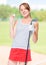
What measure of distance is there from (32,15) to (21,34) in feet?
0.48

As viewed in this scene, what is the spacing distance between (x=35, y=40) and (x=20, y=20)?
0.54 ft

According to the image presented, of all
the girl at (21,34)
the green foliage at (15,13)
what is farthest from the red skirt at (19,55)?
the green foliage at (15,13)

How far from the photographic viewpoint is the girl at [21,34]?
1.20 meters

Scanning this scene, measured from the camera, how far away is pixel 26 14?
1.21m

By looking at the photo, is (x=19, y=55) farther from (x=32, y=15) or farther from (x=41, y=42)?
(x=32, y=15)

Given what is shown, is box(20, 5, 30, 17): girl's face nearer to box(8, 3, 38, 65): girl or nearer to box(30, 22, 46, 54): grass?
box(8, 3, 38, 65): girl

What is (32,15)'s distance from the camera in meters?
1.22

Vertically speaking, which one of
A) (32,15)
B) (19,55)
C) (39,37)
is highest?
(32,15)

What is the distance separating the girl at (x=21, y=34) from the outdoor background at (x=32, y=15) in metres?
0.03

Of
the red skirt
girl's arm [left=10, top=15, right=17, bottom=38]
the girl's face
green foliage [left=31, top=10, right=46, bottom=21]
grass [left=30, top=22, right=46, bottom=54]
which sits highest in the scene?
the girl's face

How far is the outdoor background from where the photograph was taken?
1.22 metres

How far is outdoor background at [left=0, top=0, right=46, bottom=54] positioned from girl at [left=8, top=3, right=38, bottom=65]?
3 cm

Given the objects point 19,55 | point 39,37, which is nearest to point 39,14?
point 39,37

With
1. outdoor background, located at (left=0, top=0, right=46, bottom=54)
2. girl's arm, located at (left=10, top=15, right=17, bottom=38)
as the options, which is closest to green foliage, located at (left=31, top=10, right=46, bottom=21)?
outdoor background, located at (left=0, top=0, right=46, bottom=54)
